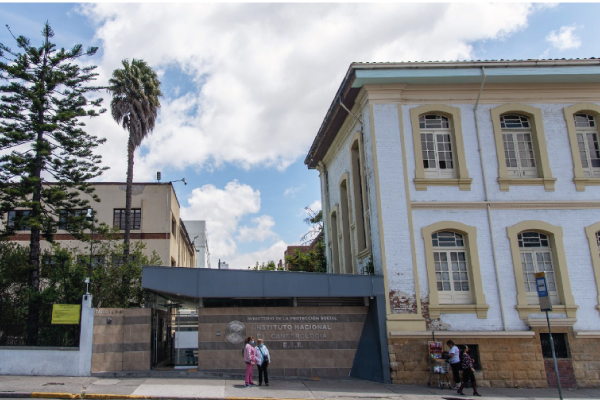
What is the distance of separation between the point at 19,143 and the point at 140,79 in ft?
29.6

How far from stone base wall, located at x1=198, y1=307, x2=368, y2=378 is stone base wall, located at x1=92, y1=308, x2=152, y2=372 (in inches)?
61.9

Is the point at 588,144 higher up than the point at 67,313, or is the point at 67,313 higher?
the point at 588,144

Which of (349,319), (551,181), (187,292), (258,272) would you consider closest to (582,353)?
(551,181)

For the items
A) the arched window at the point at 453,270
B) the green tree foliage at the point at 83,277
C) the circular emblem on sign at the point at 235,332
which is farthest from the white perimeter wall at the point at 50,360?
the arched window at the point at 453,270

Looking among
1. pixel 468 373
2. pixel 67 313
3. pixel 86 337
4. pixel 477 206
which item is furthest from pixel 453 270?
pixel 67 313

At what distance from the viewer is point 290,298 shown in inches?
635

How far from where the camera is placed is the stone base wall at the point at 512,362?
49.2 feet

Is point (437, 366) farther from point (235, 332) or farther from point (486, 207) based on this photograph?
point (235, 332)

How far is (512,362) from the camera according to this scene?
15.2m

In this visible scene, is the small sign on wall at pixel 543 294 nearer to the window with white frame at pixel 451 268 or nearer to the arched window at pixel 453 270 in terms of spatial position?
the arched window at pixel 453 270

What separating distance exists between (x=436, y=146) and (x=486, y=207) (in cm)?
245

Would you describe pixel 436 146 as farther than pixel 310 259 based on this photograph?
No

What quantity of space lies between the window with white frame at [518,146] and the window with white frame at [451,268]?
119 inches

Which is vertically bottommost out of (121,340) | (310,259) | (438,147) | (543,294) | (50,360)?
(50,360)
